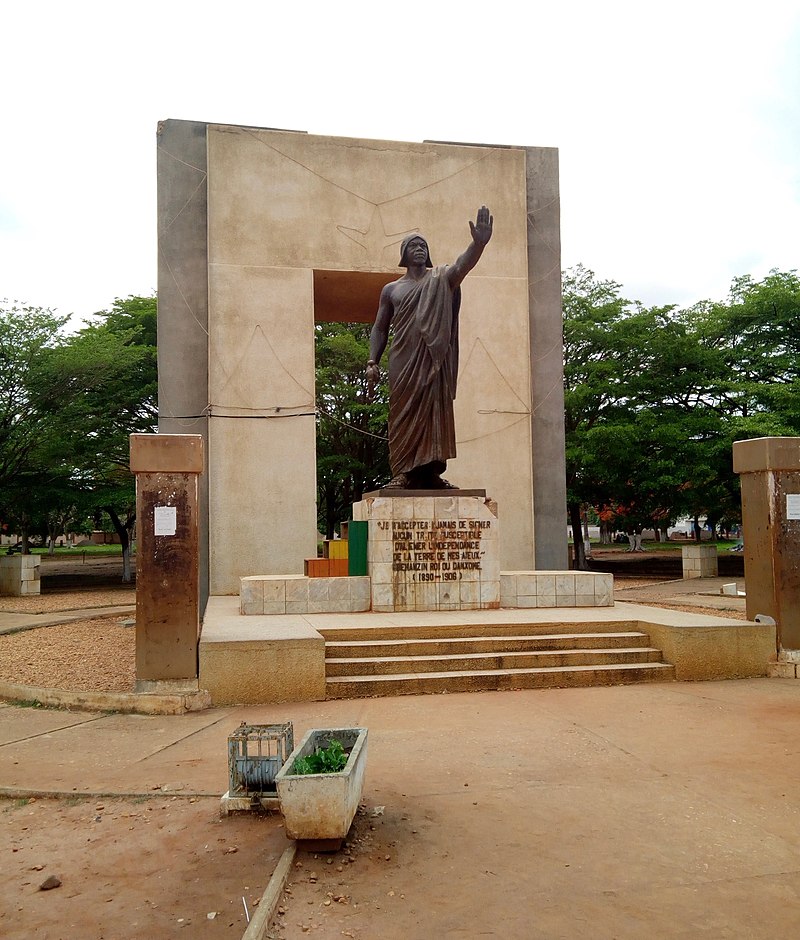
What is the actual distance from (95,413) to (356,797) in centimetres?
1822

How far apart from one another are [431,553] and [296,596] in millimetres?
1699

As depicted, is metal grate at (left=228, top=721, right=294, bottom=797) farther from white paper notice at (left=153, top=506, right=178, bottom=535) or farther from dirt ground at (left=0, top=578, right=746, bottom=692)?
dirt ground at (left=0, top=578, right=746, bottom=692)

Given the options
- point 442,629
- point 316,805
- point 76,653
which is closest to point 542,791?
point 316,805

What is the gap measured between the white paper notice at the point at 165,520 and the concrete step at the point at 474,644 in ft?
5.93

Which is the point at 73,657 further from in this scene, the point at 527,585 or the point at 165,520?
the point at 527,585

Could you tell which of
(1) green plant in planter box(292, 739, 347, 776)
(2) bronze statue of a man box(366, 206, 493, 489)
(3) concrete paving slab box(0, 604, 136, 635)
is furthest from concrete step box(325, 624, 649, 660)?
(3) concrete paving slab box(0, 604, 136, 635)

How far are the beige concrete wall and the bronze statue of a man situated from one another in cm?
457

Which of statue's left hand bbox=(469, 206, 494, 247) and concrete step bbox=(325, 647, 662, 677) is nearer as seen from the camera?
concrete step bbox=(325, 647, 662, 677)

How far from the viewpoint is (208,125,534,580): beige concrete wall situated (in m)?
14.9

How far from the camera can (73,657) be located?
32.0 ft

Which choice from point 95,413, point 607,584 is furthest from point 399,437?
point 95,413

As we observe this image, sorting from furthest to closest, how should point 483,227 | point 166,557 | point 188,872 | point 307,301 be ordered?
1. point 307,301
2. point 483,227
3. point 166,557
4. point 188,872

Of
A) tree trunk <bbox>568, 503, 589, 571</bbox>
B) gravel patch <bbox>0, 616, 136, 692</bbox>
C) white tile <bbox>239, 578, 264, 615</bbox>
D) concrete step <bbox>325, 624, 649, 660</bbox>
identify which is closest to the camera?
concrete step <bbox>325, 624, 649, 660</bbox>

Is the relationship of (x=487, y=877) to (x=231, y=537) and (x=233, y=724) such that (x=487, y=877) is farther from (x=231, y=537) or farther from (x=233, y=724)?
(x=231, y=537)
